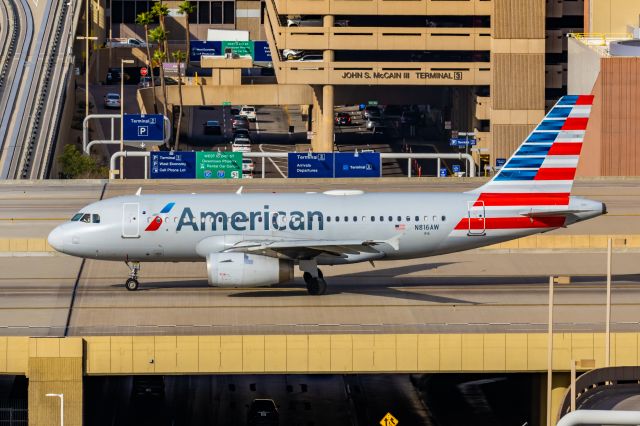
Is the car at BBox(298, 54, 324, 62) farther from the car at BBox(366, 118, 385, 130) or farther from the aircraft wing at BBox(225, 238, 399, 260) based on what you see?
the aircraft wing at BBox(225, 238, 399, 260)

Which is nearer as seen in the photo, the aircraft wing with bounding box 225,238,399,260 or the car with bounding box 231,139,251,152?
the aircraft wing with bounding box 225,238,399,260

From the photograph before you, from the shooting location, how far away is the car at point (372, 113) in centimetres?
18475

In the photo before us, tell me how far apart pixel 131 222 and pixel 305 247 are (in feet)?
25.8

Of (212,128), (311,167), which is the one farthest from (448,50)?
(311,167)

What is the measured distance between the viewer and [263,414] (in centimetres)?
6394

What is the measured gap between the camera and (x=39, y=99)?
511 feet

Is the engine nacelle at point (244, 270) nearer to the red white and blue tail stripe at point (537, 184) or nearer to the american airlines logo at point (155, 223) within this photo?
the american airlines logo at point (155, 223)

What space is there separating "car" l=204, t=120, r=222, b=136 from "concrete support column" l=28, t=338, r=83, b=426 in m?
119

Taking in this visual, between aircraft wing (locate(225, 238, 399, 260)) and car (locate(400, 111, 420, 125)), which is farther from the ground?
car (locate(400, 111, 420, 125))

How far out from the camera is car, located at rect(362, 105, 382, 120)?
18475 centimetres

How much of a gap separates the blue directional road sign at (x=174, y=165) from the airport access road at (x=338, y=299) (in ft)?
80.5

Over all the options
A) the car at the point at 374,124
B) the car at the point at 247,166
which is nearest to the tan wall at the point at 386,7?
the car at the point at 247,166

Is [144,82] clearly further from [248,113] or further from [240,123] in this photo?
[240,123]

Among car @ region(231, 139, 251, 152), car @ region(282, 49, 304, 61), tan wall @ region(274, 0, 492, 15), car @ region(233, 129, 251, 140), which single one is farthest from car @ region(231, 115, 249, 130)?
tan wall @ region(274, 0, 492, 15)
